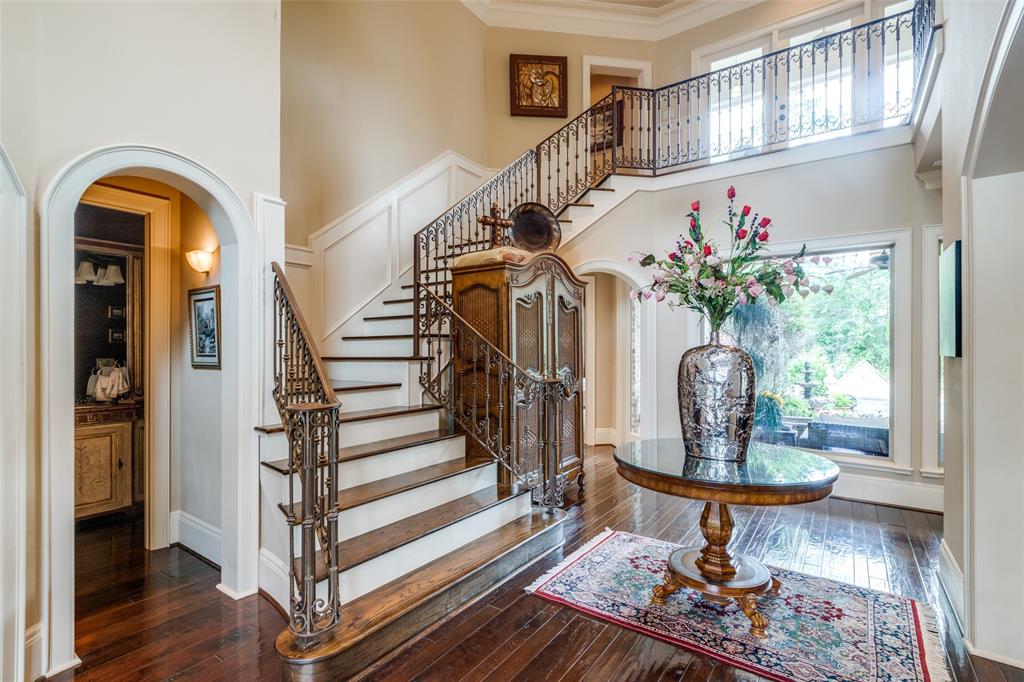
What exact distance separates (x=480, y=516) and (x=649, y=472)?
1.30 m

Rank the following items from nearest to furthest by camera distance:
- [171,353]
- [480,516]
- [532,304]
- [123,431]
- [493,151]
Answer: [480,516] → [171,353] → [123,431] → [532,304] → [493,151]

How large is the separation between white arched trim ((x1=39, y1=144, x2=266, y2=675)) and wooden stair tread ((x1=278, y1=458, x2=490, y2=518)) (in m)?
0.54

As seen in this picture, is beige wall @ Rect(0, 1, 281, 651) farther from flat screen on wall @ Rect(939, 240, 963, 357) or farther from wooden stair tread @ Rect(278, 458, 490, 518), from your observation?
flat screen on wall @ Rect(939, 240, 963, 357)

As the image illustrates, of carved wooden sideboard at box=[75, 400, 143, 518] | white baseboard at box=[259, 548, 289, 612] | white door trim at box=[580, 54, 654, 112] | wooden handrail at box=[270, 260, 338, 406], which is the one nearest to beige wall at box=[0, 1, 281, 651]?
wooden handrail at box=[270, 260, 338, 406]

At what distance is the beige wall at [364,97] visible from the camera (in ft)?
15.0

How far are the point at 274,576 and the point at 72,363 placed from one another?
1478 mm

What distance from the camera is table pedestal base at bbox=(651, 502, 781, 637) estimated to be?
2.44m

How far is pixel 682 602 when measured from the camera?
8.82ft

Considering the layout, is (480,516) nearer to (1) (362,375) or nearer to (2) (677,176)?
(1) (362,375)

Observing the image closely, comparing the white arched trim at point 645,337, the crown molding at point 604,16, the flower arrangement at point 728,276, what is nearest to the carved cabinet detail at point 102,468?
the flower arrangement at point 728,276

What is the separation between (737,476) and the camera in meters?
2.25

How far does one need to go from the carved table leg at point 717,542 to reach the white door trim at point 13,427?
307cm

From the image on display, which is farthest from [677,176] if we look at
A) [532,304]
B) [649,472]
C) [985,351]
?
[649,472]

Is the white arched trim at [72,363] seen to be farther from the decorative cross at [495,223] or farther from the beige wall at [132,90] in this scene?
the decorative cross at [495,223]
